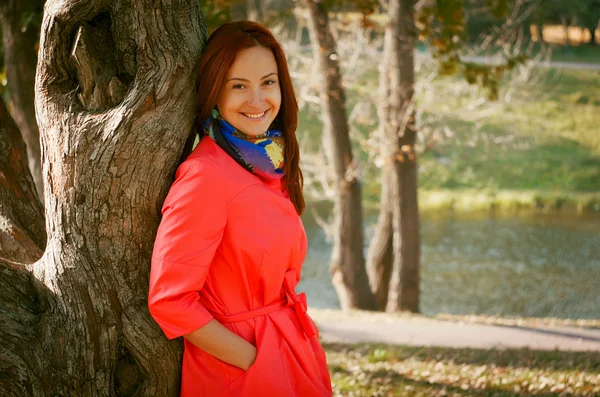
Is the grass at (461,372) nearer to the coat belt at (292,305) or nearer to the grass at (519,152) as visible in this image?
the coat belt at (292,305)

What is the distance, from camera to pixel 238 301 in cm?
264

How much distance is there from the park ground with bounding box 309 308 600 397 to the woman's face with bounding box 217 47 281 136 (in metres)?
2.81

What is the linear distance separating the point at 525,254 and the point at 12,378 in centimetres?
1498

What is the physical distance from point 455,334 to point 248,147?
5911 millimetres

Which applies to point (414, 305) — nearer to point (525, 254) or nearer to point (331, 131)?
point (331, 131)

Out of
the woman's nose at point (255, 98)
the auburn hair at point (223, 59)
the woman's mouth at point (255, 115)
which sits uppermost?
the auburn hair at point (223, 59)

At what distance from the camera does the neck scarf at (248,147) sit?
2.67 metres

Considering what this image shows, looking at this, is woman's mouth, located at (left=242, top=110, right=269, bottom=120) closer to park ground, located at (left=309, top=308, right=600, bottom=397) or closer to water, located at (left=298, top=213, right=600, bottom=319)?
park ground, located at (left=309, top=308, right=600, bottom=397)

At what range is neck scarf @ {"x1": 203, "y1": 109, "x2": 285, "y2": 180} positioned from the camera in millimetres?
2672

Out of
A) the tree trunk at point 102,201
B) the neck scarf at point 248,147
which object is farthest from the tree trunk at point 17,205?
the neck scarf at point 248,147

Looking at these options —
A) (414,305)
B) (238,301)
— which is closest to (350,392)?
(238,301)

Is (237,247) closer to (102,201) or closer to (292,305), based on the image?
(292,305)

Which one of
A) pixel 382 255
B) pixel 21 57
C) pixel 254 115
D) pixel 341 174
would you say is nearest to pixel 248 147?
pixel 254 115

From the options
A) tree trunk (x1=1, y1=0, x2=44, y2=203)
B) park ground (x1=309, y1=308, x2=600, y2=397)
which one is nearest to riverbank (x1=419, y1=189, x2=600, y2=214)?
park ground (x1=309, y1=308, x2=600, y2=397)
